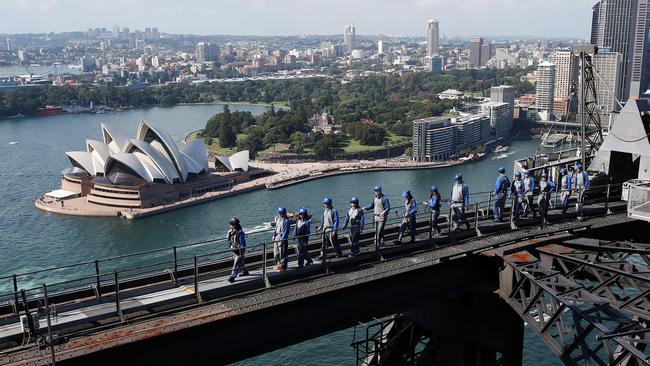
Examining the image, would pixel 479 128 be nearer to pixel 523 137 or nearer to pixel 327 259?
pixel 523 137

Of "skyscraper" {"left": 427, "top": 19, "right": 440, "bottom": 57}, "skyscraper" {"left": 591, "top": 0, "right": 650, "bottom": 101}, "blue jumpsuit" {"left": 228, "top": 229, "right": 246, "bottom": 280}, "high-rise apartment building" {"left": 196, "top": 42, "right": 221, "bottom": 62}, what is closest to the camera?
"blue jumpsuit" {"left": 228, "top": 229, "right": 246, "bottom": 280}

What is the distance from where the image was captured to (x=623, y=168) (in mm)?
10125

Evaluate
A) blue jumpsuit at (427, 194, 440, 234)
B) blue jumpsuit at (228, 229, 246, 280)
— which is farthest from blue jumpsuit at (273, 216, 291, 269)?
blue jumpsuit at (427, 194, 440, 234)

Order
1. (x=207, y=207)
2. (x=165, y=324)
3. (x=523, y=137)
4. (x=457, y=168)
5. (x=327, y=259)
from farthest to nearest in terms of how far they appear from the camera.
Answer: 1. (x=523, y=137)
2. (x=457, y=168)
3. (x=207, y=207)
4. (x=327, y=259)
5. (x=165, y=324)

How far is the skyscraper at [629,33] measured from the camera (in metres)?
81.2

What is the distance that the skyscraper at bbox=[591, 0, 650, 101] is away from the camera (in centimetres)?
8125

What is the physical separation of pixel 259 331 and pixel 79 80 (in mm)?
108754

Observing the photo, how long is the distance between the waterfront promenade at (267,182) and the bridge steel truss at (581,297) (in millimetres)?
27891

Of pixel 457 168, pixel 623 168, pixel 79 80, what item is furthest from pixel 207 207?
pixel 79 80

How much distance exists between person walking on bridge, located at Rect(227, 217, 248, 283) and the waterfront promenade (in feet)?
87.8

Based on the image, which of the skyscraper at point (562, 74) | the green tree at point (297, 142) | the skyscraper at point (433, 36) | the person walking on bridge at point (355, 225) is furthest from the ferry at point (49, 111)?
the skyscraper at point (433, 36)

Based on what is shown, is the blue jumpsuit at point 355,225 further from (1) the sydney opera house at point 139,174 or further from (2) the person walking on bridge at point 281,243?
(1) the sydney opera house at point 139,174

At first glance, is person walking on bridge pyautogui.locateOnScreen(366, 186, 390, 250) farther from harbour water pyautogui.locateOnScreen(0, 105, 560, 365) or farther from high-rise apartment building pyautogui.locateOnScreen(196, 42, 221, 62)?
high-rise apartment building pyautogui.locateOnScreen(196, 42, 221, 62)

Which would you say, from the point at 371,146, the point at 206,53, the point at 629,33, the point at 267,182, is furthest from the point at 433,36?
the point at 267,182
